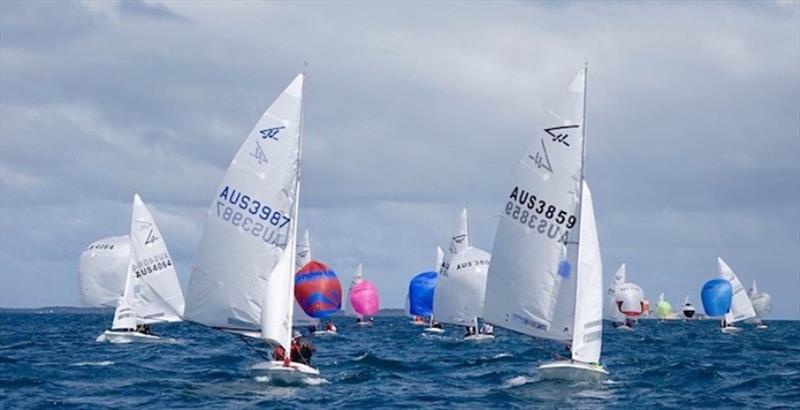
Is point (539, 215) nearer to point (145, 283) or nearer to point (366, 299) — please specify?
point (145, 283)

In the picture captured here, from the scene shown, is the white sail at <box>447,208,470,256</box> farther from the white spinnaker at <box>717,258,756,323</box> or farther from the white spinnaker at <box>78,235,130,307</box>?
the white spinnaker at <box>717,258,756,323</box>

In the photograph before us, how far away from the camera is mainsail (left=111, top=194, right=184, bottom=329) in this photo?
192 ft

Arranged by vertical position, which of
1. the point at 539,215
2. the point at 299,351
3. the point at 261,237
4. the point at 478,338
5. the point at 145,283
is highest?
the point at 539,215

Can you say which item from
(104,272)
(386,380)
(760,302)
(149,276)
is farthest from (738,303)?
(386,380)

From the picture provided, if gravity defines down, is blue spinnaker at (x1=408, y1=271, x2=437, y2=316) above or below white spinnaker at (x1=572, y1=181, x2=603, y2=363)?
above

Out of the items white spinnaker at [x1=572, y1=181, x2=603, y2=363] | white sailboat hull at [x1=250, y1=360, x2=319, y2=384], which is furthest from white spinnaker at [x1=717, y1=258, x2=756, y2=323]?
white sailboat hull at [x1=250, y1=360, x2=319, y2=384]

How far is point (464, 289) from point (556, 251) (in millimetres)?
35779

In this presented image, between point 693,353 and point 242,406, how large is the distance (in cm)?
3659

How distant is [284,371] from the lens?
108 feet

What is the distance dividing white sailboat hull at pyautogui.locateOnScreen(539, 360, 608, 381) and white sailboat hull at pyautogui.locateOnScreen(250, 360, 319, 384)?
6.68 metres

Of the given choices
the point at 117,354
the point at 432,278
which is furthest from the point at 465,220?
the point at 117,354

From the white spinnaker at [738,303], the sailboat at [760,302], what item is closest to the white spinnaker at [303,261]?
the white spinnaker at [738,303]

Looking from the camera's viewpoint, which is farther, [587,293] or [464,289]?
[464,289]

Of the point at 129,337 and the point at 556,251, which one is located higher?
the point at 556,251
